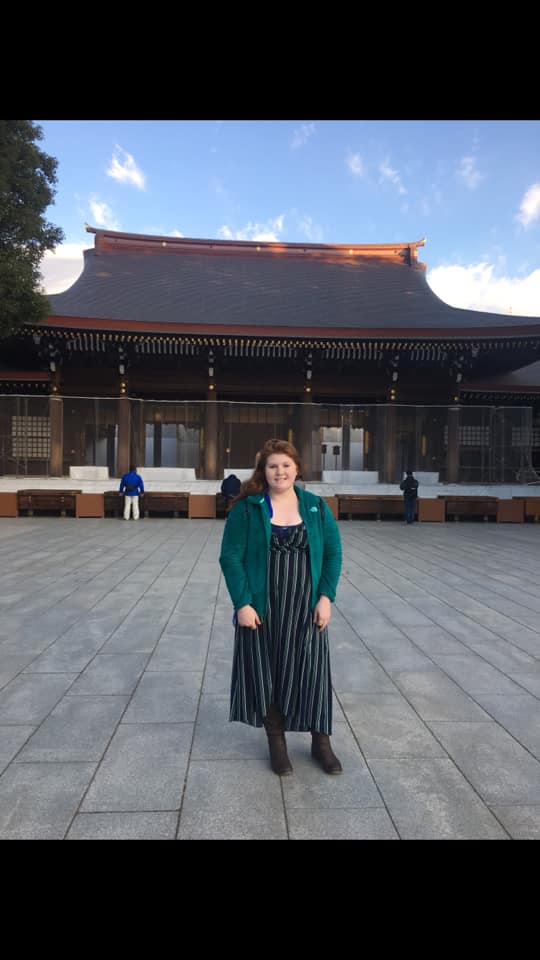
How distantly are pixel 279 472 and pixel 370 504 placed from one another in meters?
11.7

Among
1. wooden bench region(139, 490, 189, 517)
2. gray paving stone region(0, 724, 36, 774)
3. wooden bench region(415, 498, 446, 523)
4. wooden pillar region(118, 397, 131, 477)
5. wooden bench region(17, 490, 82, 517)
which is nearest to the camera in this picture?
gray paving stone region(0, 724, 36, 774)

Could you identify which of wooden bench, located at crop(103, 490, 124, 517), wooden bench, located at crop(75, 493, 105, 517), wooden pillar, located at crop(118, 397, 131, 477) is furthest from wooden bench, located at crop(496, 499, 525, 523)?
wooden bench, located at crop(75, 493, 105, 517)

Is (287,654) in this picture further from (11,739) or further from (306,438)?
(306,438)

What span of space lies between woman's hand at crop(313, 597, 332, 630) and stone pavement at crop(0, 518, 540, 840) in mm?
751

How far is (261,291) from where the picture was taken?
60.0 ft

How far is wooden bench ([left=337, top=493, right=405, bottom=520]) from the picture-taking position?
1366 centimetres

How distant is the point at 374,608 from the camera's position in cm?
538

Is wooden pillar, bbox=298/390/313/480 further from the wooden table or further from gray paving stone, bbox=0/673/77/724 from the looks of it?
gray paving stone, bbox=0/673/77/724

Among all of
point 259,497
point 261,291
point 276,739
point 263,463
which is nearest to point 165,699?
point 276,739

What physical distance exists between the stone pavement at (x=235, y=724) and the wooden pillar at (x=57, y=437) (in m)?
7.78
